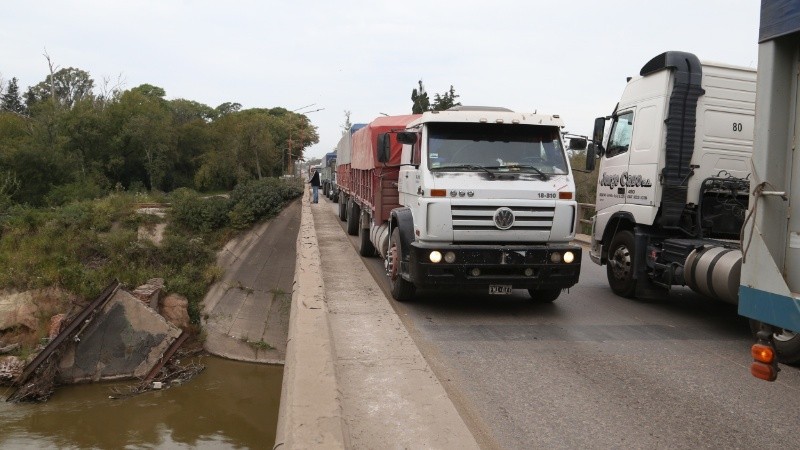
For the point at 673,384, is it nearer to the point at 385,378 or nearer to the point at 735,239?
the point at 385,378

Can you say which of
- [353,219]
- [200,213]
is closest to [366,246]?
[353,219]

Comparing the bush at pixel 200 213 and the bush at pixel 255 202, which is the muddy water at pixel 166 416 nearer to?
the bush at pixel 255 202

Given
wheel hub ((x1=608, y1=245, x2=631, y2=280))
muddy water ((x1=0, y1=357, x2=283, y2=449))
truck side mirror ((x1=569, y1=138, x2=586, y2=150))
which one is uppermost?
truck side mirror ((x1=569, y1=138, x2=586, y2=150))

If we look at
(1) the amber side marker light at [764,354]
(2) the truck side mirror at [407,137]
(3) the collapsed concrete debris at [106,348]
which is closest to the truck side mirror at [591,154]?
(2) the truck side mirror at [407,137]

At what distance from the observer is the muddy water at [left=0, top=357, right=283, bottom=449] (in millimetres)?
10086

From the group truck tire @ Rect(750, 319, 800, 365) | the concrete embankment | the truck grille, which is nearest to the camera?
the concrete embankment

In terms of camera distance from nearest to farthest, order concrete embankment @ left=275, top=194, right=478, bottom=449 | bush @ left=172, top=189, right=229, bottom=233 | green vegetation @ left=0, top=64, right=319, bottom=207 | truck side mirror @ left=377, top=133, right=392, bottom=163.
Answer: concrete embankment @ left=275, top=194, right=478, bottom=449, truck side mirror @ left=377, top=133, right=392, bottom=163, bush @ left=172, top=189, right=229, bottom=233, green vegetation @ left=0, top=64, right=319, bottom=207

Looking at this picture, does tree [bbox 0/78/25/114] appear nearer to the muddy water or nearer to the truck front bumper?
the muddy water

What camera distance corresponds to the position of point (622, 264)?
398 inches

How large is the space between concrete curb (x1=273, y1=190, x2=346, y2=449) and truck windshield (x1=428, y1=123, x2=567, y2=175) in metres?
2.59

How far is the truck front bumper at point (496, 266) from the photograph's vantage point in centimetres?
842

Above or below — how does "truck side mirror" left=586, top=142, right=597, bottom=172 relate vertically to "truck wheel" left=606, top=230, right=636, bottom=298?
above

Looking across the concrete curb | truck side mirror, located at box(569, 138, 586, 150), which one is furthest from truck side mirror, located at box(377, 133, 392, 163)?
truck side mirror, located at box(569, 138, 586, 150)

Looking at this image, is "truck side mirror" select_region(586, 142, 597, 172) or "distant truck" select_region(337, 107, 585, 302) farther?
"truck side mirror" select_region(586, 142, 597, 172)
